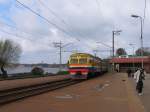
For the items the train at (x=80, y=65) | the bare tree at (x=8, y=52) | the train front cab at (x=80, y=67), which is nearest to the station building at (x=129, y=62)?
the bare tree at (x=8, y=52)

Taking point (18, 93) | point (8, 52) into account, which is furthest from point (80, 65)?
point (8, 52)

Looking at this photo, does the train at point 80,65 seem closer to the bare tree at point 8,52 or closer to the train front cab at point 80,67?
the train front cab at point 80,67

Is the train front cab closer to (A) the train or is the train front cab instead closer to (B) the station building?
(A) the train

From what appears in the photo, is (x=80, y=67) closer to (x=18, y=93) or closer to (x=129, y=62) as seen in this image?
(x=18, y=93)

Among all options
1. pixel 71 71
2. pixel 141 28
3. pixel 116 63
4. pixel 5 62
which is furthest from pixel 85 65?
pixel 116 63

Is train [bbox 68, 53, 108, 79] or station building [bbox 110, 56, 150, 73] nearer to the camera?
train [bbox 68, 53, 108, 79]

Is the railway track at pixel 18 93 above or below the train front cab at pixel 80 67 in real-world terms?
below

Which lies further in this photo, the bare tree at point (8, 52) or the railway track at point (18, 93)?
the bare tree at point (8, 52)

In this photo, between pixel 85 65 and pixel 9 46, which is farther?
pixel 9 46

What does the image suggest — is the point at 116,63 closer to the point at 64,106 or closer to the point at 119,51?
the point at 119,51

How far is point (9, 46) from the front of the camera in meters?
100

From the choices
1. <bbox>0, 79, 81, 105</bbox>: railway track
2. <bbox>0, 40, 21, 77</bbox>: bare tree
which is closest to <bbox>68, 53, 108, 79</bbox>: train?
<bbox>0, 79, 81, 105</bbox>: railway track

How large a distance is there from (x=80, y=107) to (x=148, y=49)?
504 feet

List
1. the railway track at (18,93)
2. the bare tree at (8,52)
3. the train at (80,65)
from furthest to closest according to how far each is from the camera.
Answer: the bare tree at (8,52) → the train at (80,65) → the railway track at (18,93)
